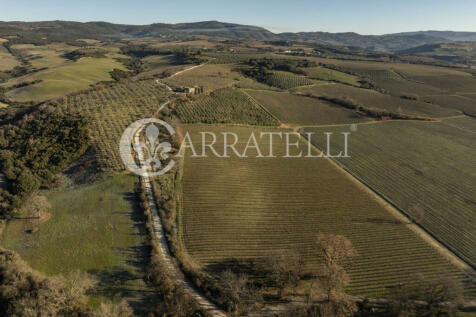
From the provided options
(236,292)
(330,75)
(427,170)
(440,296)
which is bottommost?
(440,296)

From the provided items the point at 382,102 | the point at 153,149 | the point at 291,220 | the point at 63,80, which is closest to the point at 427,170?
the point at 291,220

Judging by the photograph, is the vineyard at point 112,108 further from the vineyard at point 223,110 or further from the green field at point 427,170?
the green field at point 427,170

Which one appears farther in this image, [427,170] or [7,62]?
[7,62]

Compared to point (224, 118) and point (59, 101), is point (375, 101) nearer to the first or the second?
point (224, 118)

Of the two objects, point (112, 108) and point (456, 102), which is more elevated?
point (456, 102)

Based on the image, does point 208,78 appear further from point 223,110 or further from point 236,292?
point 236,292

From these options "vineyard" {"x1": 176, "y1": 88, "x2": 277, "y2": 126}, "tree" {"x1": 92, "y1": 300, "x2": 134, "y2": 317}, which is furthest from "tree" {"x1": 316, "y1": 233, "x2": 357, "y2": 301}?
"vineyard" {"x1": 176, "y1": 88, "x2": 277, "y2": 126}

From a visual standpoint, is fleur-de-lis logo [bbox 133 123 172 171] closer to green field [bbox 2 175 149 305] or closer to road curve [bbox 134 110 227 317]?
road curve [bbox 134 110 227 317]

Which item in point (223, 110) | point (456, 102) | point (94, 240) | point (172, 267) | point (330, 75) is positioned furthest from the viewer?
point (330, 75)
